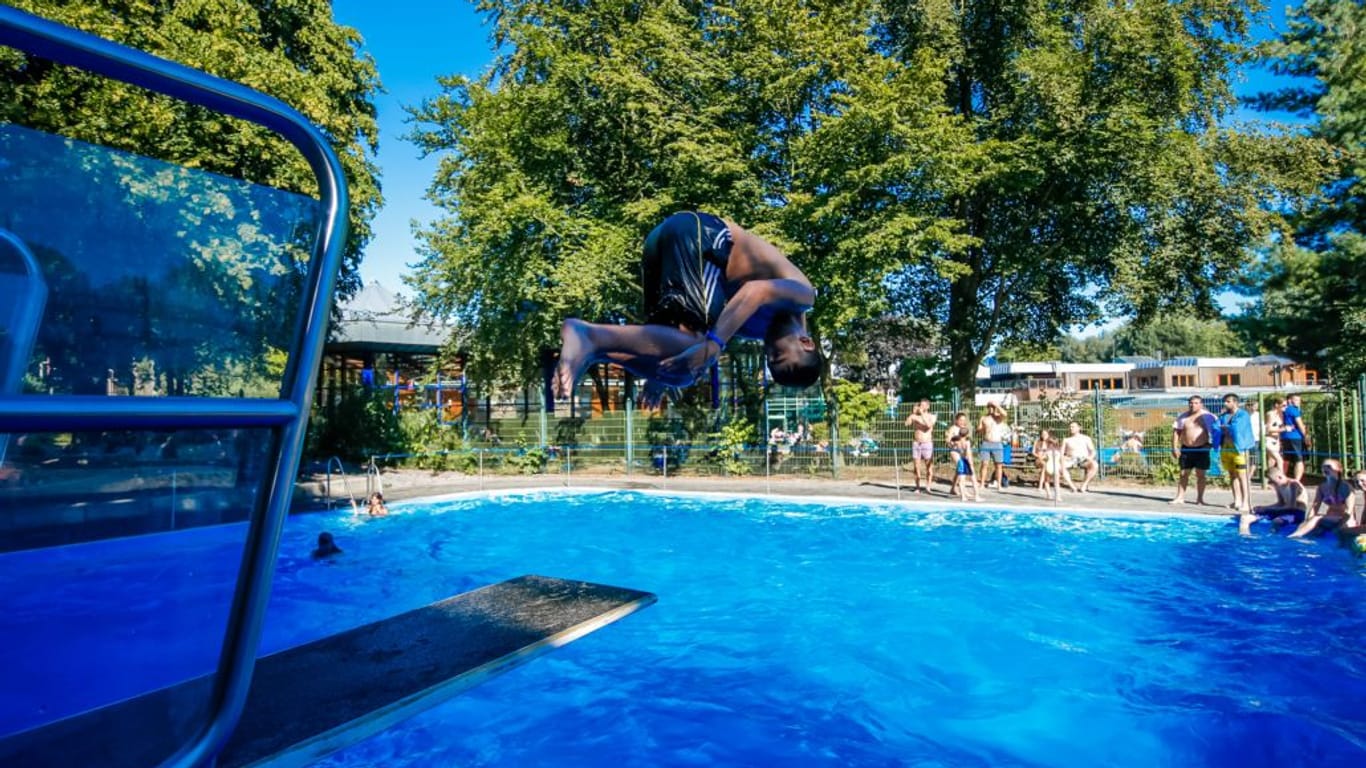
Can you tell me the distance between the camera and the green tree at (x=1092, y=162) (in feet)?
63.7

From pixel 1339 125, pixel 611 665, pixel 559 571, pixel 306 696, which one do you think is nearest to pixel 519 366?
pixel 559 571

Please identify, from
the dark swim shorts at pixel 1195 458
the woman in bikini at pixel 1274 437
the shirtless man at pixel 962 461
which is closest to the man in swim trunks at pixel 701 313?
the woman in bikini at pixel 1274 437

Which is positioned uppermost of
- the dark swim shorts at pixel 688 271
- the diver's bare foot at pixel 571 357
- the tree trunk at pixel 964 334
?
the tree trunk at pixel 964 334

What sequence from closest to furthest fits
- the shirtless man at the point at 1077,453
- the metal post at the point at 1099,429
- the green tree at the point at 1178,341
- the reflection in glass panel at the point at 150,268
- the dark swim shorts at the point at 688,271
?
the reflection in glass panel at the point at 150,268
the dark swim shorts at the point at 688,271
the shirtless man at the point at 1077,453
the metal post at the point at 1099,429
the green tree at the point at 1178,341

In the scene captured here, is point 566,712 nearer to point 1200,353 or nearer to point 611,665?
point 611,665

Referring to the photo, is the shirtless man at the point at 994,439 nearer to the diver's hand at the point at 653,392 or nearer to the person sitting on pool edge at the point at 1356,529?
the person sitting on pool edge at the point at 1356,529

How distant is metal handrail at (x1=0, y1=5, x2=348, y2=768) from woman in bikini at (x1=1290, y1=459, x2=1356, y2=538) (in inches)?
544

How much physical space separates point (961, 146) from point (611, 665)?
16283mm

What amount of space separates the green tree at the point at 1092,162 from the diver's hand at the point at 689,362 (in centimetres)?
1762

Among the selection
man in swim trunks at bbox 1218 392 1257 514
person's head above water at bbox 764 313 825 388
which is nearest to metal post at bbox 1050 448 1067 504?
man in swim trunks at bbox 1218 392 1257 514

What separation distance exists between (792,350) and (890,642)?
20.3ft

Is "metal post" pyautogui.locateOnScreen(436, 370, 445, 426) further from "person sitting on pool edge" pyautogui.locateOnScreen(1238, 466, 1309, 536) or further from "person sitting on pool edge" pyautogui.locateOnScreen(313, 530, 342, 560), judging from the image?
"person sitting on pool edge" pyautogui.locateOnScreen(1238, 466, 1309, 536)

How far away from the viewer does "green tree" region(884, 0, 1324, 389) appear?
1942cm

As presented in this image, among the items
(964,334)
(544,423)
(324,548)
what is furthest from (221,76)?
(964,334)
